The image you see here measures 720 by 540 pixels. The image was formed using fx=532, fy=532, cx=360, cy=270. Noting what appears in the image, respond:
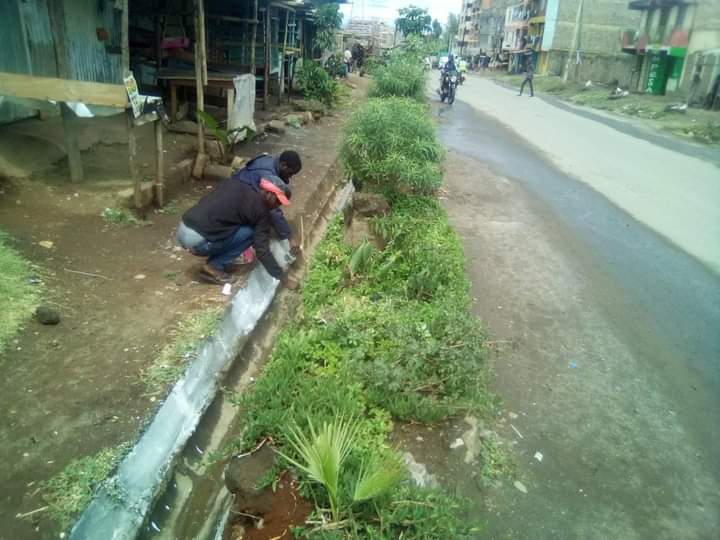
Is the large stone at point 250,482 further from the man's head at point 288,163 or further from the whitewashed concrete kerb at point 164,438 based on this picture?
the man's head at point 288,163

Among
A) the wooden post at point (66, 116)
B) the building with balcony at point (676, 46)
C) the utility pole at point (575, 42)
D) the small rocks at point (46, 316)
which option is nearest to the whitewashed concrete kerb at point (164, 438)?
the small rocks at point (46, 316)

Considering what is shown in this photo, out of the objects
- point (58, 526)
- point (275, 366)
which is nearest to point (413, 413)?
point (275, 366)

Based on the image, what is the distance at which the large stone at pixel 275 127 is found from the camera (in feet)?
36.2

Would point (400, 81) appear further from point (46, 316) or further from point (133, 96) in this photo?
point (46, 316)

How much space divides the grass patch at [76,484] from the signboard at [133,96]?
11.8 feet

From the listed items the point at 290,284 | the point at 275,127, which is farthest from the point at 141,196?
the point at 275,127

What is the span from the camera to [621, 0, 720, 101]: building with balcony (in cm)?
2406

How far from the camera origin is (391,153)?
6.96m

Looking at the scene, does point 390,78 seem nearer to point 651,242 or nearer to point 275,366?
point 651,242

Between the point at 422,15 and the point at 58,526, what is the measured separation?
24.7 metres

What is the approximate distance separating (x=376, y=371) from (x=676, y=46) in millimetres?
32842

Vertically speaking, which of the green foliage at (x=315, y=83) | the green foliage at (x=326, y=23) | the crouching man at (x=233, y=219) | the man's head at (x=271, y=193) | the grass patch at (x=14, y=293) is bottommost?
the grass patch at (x=14, y=293)

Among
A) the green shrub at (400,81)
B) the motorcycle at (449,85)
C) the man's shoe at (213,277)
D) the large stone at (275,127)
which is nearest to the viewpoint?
the man's shoe at (213,277)

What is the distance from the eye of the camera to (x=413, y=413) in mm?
3432
